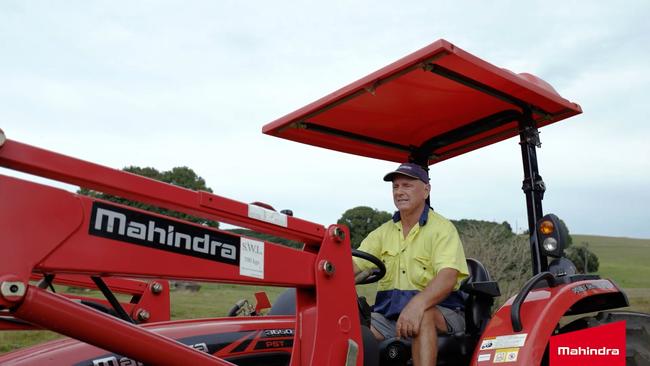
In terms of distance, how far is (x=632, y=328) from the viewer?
11.1 feet

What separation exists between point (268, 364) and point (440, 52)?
1.62 meters

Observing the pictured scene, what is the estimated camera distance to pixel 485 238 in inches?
547

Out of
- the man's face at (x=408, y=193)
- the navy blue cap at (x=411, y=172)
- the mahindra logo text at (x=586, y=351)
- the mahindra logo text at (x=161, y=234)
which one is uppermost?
the navy blue cap at (x=411, y=172)

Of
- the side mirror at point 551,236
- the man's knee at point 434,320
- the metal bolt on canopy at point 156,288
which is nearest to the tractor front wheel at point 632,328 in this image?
the side mirror at point 551,236

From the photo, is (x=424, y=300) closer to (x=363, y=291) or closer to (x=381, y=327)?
(x=381, y=327)

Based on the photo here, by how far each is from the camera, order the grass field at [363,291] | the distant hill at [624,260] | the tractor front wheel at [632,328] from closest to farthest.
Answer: the tractor front wheel at [632,328] → the grass field at [363,291] → the distant hill at [624,260]

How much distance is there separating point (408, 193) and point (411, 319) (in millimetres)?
942

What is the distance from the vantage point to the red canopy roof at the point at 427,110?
2.98 m

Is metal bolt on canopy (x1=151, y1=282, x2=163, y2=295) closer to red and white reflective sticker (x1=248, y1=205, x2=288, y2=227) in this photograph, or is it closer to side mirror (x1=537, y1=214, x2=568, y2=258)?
red and white reflective sticker (x1=248, y1=205, x2=288, y2=227)

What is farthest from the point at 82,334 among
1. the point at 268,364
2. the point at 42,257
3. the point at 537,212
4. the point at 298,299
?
the point at 537,212

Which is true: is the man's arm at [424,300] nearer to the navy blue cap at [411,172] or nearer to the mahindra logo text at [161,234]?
the navy blue cap at [411,172]

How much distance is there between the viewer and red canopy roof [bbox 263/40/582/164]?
298cm

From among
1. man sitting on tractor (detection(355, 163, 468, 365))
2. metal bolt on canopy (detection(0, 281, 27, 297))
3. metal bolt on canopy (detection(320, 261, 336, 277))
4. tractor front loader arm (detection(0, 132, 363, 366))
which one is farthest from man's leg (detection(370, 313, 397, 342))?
metal bolt on canopy (detection(0, 281, 27, 297))

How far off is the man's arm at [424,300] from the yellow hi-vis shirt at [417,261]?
0.25 feet
